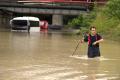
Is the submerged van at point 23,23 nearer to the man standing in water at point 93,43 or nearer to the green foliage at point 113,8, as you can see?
the green foliage at point 113,8

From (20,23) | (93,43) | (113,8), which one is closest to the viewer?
(93,43)

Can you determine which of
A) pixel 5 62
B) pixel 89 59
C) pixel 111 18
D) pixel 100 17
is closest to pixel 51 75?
pixel 5 62

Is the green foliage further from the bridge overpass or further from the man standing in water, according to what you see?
the bridge overpass

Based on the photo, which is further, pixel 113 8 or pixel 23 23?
pixel 23 23

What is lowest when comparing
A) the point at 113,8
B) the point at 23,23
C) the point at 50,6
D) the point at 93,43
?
the point at 23,23

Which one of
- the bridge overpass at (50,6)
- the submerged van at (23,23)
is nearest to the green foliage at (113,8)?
the submerged van at (23,23)

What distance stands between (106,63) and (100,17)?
114 feet

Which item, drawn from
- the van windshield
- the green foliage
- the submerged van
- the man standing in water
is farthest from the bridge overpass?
Answer: the man standing in water

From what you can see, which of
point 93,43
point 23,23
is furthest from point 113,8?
point 93,43

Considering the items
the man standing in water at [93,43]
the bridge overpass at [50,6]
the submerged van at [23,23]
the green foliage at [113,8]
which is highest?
the man standing in water at [93,43]

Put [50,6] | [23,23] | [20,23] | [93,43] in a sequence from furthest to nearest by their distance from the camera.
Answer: [50,6]
[23,23]
[20,23]
[93,43]

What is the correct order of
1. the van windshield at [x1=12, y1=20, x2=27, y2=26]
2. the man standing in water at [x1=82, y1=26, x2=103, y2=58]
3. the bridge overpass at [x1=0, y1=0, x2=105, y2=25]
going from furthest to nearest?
the bridge overpass at [x1=0, y1=0, x2=105, y2=25] < the van windshield at [x1=12, y1=20, x2=27, y2=26] < the man standing in water at [x1=82, y1=26, x2=103, y2=58]

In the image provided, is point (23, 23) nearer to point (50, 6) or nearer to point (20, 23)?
point (20, 23)

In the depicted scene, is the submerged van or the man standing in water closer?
the man standing in water
